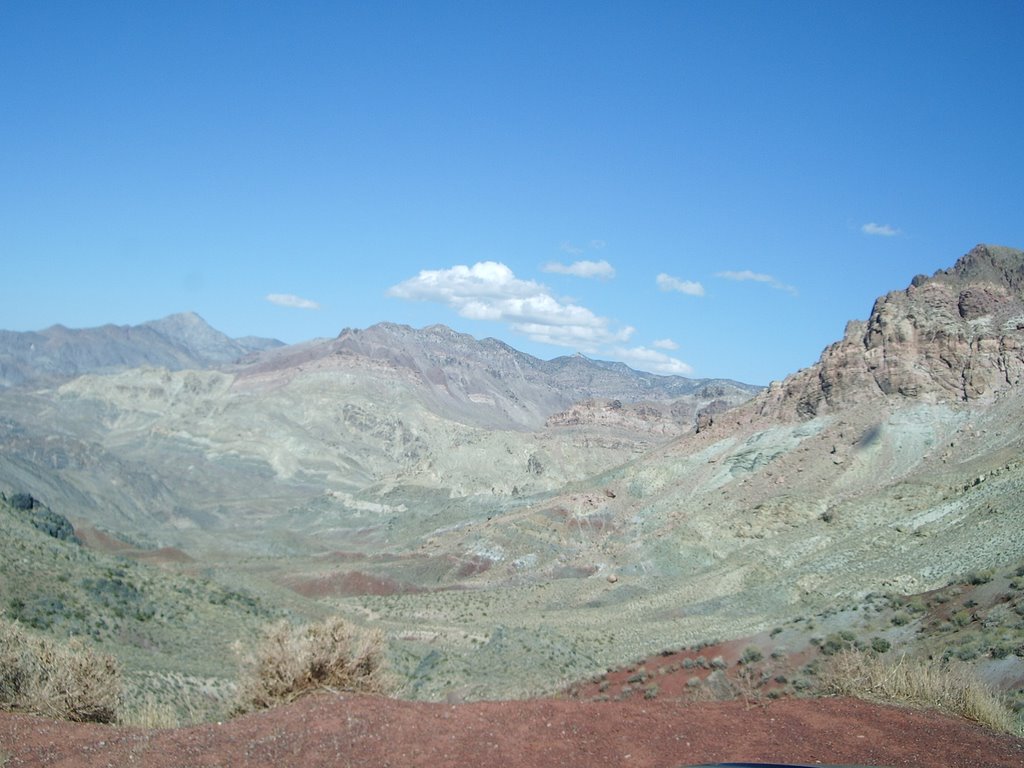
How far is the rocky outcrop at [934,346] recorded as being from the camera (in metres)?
52.1

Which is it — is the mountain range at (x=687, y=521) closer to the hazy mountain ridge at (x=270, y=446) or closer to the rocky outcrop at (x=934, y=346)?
the rocky outcrop at (x=934, y=346)

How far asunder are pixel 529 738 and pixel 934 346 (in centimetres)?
5389

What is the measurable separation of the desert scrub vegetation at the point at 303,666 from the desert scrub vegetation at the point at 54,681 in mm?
2085

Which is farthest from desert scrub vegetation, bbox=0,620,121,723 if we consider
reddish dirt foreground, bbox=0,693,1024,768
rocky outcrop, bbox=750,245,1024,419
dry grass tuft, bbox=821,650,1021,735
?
rocky outcrop, bbox=750,245,1024,419

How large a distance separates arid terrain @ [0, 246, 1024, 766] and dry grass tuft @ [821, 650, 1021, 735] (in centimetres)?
49

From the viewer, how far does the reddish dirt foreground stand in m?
9.13

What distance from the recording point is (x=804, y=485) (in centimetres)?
5184

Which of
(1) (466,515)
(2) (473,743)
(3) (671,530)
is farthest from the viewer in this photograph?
(1) (466,515)

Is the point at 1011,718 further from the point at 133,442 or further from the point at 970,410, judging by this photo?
the point at 133,442

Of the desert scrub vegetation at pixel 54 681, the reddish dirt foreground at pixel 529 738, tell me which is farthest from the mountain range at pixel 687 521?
the desert scrub vegetation at pixel 54 681

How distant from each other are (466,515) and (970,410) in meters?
50.9

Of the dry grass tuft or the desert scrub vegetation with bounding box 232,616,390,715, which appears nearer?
the dry grass tuft

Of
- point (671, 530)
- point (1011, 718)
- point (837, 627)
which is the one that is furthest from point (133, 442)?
point (1011, 718)

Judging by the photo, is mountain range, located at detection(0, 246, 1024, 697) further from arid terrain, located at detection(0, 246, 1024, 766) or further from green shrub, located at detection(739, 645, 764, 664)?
green shrub, located at detection(739, 645, 764, 664)
